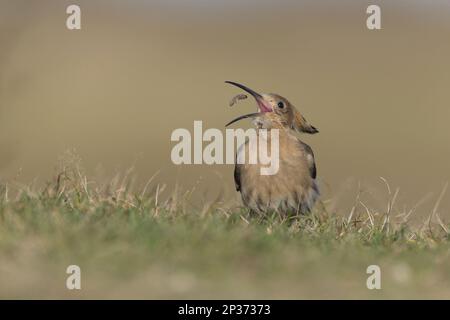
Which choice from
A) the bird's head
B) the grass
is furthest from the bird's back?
the grass

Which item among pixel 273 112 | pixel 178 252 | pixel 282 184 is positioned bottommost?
pixel 178 252

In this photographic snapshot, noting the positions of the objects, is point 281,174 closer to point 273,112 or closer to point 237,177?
point 237,177

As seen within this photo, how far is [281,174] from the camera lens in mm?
8531

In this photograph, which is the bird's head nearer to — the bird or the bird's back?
the bird

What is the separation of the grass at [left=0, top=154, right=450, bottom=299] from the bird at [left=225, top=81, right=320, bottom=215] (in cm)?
87

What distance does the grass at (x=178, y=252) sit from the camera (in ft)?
18.3

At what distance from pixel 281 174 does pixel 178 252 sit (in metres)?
2.69

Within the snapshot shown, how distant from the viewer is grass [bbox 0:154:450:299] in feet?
18.3

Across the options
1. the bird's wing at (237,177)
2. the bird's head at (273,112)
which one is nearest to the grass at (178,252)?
the bird's wing at (237,177)

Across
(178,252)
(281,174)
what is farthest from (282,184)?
(178,252)
